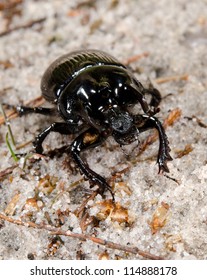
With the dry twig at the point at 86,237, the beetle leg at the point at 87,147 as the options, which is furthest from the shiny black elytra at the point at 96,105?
the dry twig at the point at 86,237

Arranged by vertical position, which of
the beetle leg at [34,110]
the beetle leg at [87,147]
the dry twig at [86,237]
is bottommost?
the dry twig at [86,237]

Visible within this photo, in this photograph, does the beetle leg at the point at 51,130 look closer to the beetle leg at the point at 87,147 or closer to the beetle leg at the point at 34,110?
the beetle leg at the point at 87,147

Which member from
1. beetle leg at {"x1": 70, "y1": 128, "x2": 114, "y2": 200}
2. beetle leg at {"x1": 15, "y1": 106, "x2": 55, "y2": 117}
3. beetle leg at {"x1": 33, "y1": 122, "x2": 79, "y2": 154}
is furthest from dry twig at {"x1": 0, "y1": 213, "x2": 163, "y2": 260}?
beetle leg at {"x1": 15, "y1": 106, "x2": 55, "y2": 117}

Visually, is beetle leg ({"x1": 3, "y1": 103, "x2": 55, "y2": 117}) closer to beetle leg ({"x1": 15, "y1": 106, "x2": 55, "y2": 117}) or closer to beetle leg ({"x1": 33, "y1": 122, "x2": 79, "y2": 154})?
beetle leg ({"x1": 15, "y1": 106, "x2": 55, "y2": 117})

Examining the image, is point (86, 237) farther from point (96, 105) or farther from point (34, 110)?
point (34, 110)

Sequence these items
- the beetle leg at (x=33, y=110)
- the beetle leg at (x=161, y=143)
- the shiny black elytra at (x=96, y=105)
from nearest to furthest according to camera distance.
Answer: the shiny black elytra at (x=96, y=105) → the beetle leg at (x=161, y=143) → the beetle leg at (x=33, y=110)

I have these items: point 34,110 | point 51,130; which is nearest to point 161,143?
point 51,130

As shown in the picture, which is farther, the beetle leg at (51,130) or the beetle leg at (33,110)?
the beetle leg at (33,110)

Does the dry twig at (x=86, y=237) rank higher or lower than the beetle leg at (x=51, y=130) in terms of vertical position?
lower
